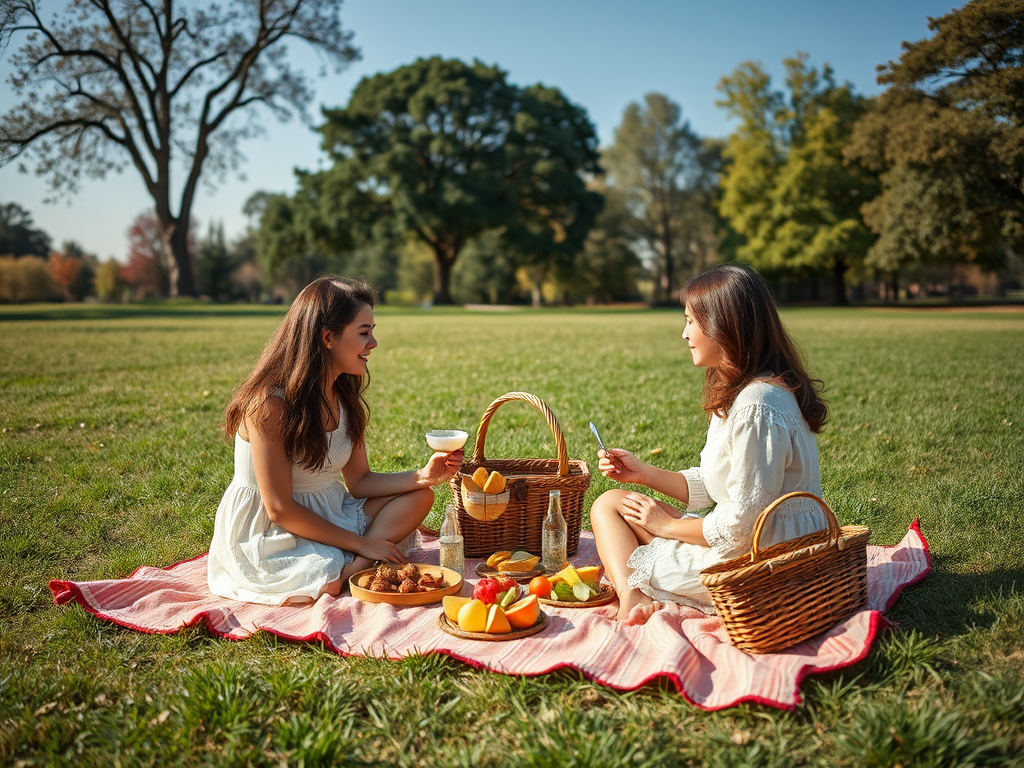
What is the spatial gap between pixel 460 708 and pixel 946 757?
1623 millimetres

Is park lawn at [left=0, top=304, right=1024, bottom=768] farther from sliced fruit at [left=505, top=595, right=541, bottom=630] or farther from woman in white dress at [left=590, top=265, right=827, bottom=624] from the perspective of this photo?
woman in white dress at [left=590, top=265, right=827, bottom=624]

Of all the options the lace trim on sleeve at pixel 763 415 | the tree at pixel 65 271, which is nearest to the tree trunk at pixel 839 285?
the lace trim on sleeve at pixel 763 415

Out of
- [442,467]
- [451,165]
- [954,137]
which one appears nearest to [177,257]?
[451,165]

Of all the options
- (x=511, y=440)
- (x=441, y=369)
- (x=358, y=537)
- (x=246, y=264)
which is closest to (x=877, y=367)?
(x=441, y=369)

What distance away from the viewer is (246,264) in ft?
327

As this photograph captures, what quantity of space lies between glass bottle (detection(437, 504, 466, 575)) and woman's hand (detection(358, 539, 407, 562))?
0.26 m

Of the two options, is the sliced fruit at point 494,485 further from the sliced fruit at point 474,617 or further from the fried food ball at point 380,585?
the sliced fruit at point 474,617

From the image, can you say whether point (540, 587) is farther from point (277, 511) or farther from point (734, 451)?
point (277, 511)

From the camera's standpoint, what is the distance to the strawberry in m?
3.46

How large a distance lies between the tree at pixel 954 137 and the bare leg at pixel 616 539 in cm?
518

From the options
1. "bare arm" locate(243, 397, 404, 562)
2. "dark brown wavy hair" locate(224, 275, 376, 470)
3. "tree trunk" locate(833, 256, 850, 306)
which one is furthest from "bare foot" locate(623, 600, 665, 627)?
"tree trunk" locate(833, 256, 850, 306)

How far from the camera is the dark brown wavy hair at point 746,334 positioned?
3.37 meters

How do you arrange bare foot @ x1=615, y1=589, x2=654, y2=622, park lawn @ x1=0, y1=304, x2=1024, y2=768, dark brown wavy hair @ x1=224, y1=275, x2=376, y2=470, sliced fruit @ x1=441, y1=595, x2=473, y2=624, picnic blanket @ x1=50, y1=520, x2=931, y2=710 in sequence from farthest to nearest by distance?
dark brown wavy hair @ x1=224, y1=275, x2=376, y2=470
bare foot @ x1=615, y1=589, x2=654, y2=622
sliced fruit @ x1=441, y1=595, x2=473, y2=624
picnic blanket @ x1=50, y1=520, x2=931, y2=710
park lawn @ x1=0, y1=304, x2=1024, y2=768

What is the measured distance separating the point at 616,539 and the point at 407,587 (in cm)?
109
